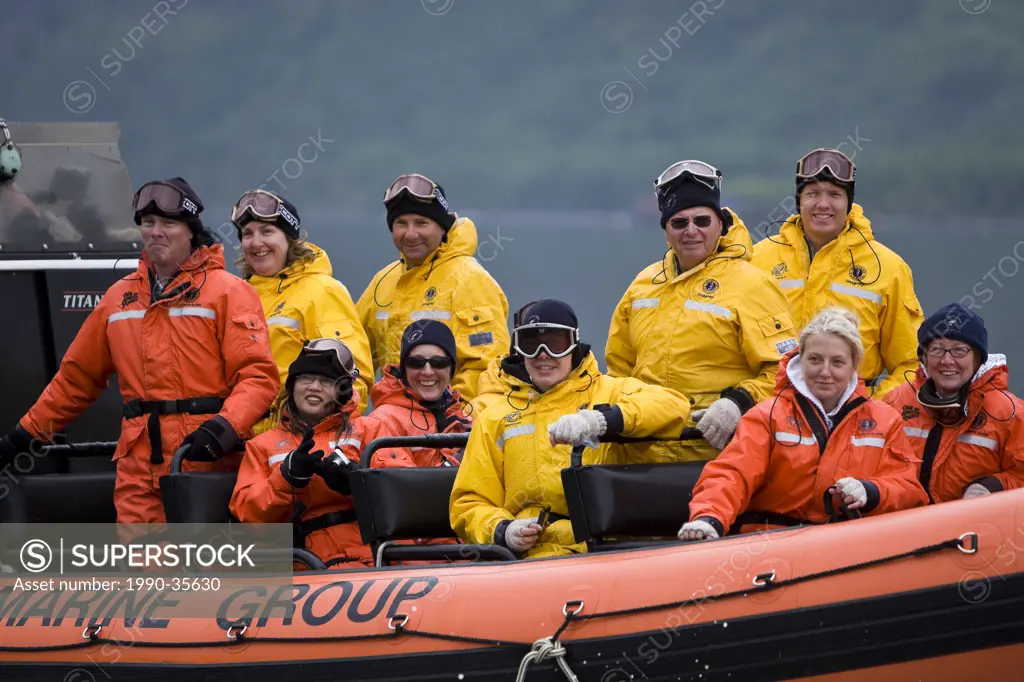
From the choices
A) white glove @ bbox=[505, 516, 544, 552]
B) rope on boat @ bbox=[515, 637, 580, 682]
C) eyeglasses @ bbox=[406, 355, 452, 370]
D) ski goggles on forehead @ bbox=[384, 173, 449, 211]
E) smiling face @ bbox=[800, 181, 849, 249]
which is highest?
ski goggles on forehead @ bbox=[384, 173, 449, 211]

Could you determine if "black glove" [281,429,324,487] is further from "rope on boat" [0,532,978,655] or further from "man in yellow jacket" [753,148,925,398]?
"man in yellow jacket" [753,148,925,398]

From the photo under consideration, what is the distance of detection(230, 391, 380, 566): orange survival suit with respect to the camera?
452cm

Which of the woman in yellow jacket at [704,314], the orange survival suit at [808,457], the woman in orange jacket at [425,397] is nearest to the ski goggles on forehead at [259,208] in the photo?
the woman in orange jacket at [425,397]

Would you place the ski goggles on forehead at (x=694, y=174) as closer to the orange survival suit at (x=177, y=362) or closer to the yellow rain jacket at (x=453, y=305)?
the yellow rain jacket at (x=453, y=305)

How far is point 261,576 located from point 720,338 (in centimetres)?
171

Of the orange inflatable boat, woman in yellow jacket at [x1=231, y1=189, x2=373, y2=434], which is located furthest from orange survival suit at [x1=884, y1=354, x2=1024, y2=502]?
woman in yellow jacket at [x1=231, y1=189, x2=373, y2=434]

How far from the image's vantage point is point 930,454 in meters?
4.46

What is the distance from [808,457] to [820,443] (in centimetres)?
5

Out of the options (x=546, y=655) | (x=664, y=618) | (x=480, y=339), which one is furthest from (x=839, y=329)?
(x=480, y=339)

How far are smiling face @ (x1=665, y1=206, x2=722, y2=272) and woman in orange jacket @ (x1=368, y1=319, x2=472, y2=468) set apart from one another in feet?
2.99

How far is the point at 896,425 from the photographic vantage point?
4.04 meters

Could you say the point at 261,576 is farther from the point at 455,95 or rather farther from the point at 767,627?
the point at 455,95

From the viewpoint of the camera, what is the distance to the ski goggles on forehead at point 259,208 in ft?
18.5

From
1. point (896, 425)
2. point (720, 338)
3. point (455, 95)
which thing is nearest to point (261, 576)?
point (720, 338)
